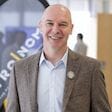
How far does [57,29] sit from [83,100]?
0.38 meters

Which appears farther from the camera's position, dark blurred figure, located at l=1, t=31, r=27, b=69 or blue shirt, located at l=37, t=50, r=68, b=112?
dark blurred figure, located at l=1, t=31, r=27, b=69

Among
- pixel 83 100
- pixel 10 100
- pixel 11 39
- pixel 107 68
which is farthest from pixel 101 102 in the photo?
pixel 107 68

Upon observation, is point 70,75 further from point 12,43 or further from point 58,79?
point 12,43

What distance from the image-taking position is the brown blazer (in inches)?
65.4

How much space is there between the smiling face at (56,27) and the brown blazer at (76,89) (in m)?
0.14

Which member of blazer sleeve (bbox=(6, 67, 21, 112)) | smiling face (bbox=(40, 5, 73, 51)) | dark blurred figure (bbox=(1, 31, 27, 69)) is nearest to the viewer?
smiling face (bbox=(40, 5, 73, 51))

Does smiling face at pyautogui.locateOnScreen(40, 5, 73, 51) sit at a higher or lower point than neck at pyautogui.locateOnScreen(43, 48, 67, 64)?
higher

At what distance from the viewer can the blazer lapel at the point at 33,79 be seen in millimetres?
1666

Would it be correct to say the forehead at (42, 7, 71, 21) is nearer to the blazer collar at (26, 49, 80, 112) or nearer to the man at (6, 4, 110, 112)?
the man at (6, 4, 110, 112)

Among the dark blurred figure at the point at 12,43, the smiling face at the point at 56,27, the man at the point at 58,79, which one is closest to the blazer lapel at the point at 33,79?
the man at the point at 58,79

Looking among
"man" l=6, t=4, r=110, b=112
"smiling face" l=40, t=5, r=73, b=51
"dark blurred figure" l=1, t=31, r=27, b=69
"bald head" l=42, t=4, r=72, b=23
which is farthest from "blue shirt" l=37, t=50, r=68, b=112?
"dark blurred figure" l=1, t=31, r=27, b=69

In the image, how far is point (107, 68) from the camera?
709 centimetres

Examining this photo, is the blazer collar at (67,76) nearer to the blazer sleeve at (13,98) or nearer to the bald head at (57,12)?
the blazer sleeve at (13,98)

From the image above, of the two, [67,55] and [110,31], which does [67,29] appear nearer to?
[67,55]
